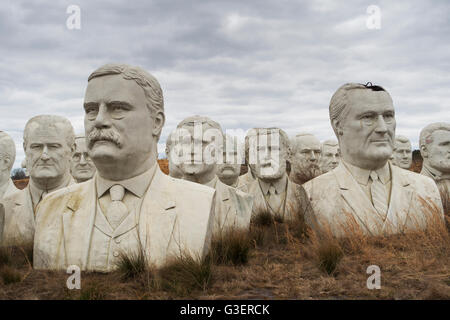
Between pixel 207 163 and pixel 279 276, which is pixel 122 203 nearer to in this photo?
pixel 279 276

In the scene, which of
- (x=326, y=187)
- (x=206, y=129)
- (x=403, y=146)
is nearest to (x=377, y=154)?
(x=326, y=187)

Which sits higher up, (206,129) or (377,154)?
(206,129)

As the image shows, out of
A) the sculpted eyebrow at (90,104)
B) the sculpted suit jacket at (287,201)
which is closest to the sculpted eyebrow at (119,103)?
the sculpted eyebrow at (90,104)

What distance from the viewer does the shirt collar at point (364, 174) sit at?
21.6ft

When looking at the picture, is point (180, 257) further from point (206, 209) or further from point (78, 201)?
point (78, 201)

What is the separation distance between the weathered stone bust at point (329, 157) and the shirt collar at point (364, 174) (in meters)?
6.52

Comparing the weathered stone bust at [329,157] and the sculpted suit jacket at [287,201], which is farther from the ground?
the weathered stone bust at [329,157]

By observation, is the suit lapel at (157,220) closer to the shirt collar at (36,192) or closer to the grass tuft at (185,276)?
the grass tuft at (185,276)

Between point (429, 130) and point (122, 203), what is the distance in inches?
339

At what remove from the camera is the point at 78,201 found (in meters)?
5.19

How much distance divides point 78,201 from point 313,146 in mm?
8748

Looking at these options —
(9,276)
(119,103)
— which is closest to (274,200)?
(119,103)
